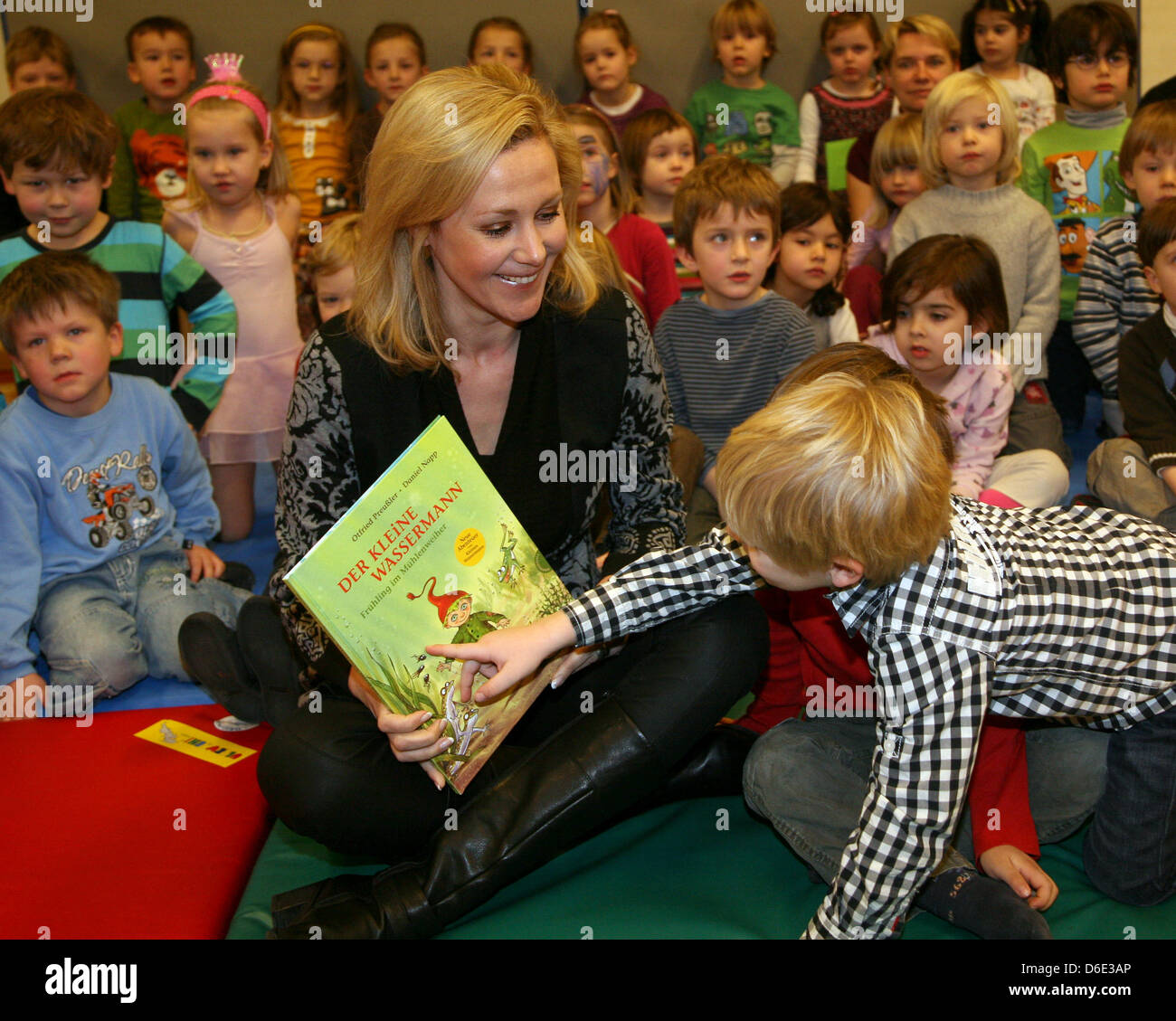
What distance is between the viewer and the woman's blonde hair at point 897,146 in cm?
316

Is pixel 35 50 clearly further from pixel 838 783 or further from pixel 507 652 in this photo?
pixel 838 783

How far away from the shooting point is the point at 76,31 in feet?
12.9

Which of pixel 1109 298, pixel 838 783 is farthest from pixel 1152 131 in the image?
pixel 838 783

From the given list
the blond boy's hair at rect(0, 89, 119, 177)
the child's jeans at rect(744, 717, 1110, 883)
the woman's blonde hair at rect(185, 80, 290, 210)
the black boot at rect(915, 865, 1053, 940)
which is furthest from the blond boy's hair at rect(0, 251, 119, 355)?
the black boot at rect(915, 865, 1053, 940)

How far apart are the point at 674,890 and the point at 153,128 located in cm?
327

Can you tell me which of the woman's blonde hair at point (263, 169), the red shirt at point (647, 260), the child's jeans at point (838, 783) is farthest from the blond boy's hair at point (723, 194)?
the child's jeans at point (838, 783)

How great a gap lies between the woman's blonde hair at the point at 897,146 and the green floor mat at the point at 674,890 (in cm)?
221

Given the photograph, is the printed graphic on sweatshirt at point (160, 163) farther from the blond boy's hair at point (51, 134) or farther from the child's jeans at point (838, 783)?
the child's jeans at point (838, 783)

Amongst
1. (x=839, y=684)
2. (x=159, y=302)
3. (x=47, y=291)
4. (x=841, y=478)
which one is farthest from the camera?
(x=159, y=302)

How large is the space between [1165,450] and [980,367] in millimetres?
401

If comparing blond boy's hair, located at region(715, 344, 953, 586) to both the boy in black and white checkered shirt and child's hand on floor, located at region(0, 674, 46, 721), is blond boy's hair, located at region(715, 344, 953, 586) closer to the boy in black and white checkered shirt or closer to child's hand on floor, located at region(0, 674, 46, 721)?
the boy in black and white checkered shirt

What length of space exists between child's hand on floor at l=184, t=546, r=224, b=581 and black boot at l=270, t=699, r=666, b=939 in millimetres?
1018

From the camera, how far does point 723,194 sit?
2.47 metres

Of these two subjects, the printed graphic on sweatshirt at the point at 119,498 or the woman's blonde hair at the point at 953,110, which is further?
the woman's blonde hair at the point at 953,110
